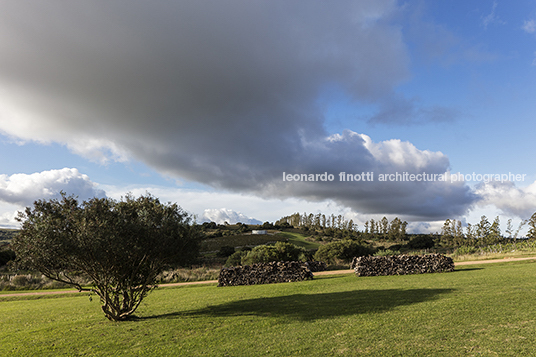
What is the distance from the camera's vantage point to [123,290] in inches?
487

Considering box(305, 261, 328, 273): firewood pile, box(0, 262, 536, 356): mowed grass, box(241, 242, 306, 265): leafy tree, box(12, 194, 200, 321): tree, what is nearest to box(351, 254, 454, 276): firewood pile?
box(305, 261, 328, 273): firewood pile

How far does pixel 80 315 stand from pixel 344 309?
12.0 metres

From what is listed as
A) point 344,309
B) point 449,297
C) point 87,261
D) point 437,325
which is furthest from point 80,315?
point 449,297

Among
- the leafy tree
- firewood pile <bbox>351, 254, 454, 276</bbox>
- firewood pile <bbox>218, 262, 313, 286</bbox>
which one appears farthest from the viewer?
the leafy tree

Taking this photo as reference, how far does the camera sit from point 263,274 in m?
24.2

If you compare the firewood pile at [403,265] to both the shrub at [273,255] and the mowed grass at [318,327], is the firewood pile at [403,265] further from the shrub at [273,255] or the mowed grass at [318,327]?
the shrub at [273,255]

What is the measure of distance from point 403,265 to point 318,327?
16.7 metres

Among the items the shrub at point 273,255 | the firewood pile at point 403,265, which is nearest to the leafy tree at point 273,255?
the shrub at point 273,255

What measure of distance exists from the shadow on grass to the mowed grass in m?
0.04

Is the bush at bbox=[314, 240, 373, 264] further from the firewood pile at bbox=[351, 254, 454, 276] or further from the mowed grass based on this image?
the mowed grass

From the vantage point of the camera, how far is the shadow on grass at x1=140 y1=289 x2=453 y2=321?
11.1 m

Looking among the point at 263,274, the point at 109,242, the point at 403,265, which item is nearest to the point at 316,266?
the point at 263,274

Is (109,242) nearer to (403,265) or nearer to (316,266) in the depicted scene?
(403,265)

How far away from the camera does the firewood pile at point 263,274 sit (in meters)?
23.9
